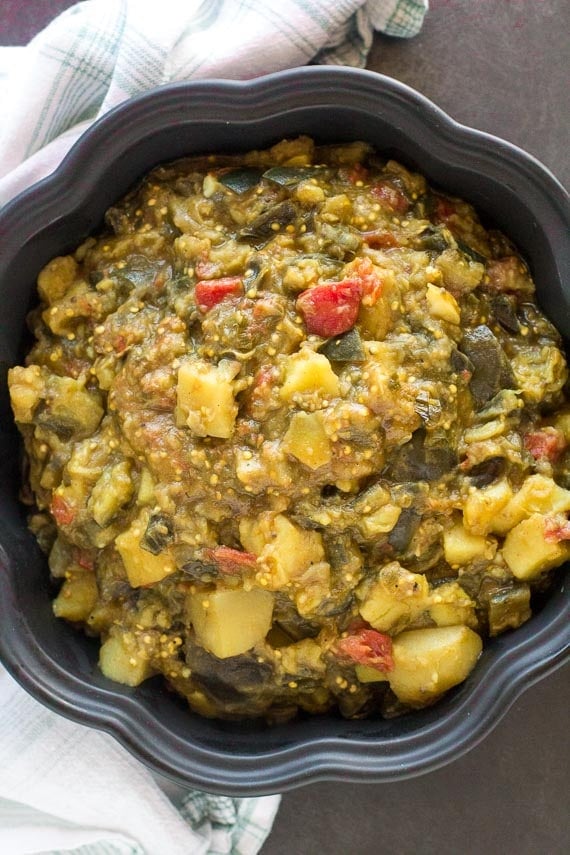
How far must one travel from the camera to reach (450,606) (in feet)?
7.79

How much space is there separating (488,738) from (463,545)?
873mm

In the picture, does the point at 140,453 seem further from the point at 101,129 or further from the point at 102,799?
the point at 102,799

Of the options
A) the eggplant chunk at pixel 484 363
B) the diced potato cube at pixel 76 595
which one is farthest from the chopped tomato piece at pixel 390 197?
the diced potato cube at pixel 76 595

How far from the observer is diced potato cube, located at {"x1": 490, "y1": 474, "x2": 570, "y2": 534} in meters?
2.33

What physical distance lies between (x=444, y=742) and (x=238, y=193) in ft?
4.66

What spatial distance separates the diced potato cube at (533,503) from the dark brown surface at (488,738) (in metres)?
0.76

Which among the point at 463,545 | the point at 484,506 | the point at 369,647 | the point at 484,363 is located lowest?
the point at 369,647

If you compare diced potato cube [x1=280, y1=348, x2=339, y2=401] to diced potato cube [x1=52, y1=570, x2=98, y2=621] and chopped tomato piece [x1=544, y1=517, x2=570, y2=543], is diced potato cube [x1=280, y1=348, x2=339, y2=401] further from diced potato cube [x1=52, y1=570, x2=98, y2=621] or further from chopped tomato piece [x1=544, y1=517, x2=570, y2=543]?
diced potato cube [x1=52, y1=570, x2=98, y2=621]

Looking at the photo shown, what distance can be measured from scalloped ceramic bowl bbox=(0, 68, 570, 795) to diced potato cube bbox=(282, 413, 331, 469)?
665 mm

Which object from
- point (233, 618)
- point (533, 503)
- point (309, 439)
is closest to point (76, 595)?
point (233, 618)

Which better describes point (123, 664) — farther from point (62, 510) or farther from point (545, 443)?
point (545, 443)

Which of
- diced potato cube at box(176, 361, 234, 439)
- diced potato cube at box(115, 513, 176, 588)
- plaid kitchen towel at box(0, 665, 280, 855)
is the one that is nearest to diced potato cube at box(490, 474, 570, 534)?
diced potato cube at box(176, 361, 234, 439)

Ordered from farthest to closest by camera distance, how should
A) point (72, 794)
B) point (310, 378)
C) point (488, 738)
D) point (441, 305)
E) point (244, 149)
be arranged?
point (488, 738), point (72, 794), point (244, 149), point (441, 305), point (310, 378)

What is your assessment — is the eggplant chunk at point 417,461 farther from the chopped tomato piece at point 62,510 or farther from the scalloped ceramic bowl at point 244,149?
the chopped tomato piece at point 62,510
